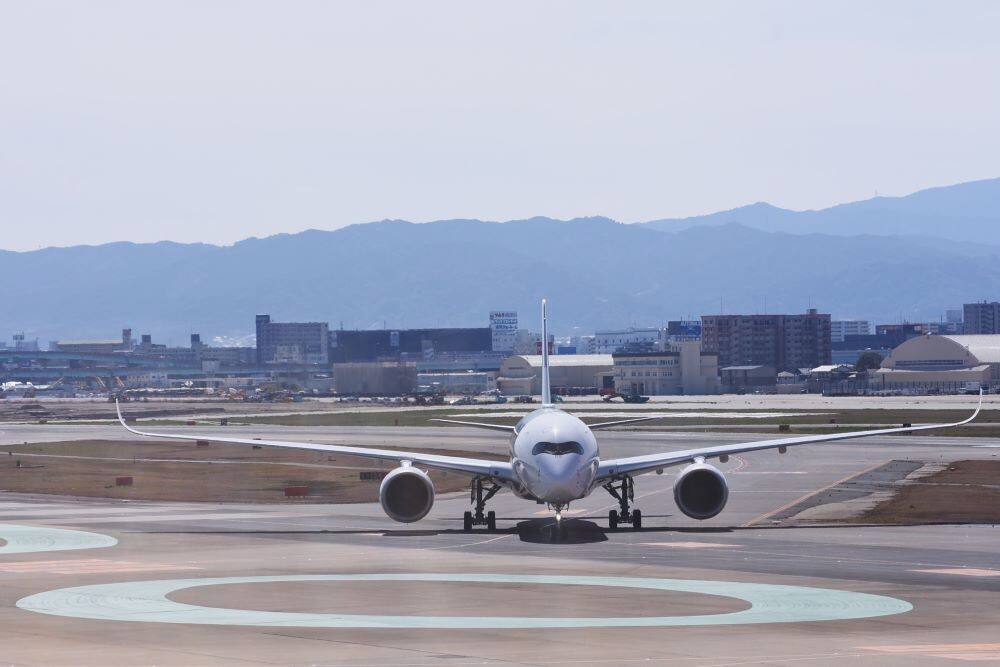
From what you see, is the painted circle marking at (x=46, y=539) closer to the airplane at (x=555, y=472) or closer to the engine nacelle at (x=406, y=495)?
the airplane at (x=555, y=472)

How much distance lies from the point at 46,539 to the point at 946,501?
3362cm

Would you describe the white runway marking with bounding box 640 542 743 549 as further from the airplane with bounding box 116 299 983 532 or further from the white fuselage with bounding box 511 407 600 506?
Answer: the white fuselage with bounding box 511 407 600 506

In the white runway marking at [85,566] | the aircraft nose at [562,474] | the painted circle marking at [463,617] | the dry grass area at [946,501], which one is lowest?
the dry grass area at [946,501]

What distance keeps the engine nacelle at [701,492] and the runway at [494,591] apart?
1015 mm

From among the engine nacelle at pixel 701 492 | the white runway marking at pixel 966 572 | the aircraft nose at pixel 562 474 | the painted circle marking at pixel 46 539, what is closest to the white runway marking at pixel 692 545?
the aircraft nose at pixel 562 474

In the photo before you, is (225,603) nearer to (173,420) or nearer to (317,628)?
(317,628)

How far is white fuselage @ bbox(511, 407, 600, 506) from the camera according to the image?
Result: 44312 millimetres

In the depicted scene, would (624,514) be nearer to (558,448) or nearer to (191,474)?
(558,448)

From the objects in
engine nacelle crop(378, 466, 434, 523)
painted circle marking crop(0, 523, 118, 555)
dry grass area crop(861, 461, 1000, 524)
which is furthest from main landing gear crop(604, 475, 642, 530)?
painted circle marking crop(0, 523, 118, 555)

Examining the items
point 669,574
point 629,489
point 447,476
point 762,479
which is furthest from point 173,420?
point 669,574

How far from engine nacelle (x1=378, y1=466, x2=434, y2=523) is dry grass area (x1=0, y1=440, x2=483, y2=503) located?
53.0ft

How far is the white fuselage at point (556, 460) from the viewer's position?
44.3m

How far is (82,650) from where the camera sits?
1000 inches

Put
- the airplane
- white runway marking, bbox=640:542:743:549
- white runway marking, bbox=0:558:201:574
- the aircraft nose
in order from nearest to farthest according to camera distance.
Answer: white runway marking, bbox=0:558:201:574 → white runway marking, bbox=640:542:743:549 → the aircraft nose → the airplane
